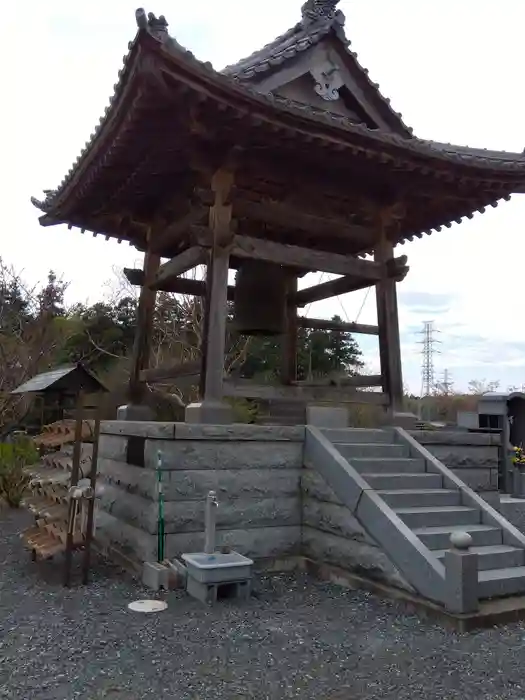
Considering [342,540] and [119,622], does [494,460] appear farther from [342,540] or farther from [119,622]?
[119,622]

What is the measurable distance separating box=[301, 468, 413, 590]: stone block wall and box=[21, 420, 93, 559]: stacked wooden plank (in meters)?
2.16

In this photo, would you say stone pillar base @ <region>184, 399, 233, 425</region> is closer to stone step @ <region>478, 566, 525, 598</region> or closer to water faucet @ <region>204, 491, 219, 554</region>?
water faucet @ <region>204, 491, 219, 554</region>

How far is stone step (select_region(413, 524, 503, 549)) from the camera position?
4879 millimetres

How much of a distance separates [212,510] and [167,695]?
1.96 m

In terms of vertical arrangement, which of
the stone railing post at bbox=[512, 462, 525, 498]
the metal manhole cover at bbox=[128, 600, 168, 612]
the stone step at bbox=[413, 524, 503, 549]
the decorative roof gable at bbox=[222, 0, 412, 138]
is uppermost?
the decorative roof gable at bbox=[222, 0, 412, 138]

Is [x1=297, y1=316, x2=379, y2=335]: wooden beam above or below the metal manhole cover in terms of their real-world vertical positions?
above

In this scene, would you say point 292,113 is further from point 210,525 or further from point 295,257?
point 210,525


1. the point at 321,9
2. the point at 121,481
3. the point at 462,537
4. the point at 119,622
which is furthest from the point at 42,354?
the point at 462,537

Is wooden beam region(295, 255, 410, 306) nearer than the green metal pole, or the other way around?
the green metal pole

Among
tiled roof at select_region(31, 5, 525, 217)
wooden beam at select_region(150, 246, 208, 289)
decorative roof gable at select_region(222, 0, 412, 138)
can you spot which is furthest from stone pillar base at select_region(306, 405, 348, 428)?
decorative roof gable at select_region(222, 0, 412, 138)

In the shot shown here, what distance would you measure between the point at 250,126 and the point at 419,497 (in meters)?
3.78

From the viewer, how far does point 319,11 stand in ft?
23.2

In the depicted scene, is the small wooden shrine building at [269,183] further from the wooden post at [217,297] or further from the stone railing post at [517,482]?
the stone railing post at [517,482]

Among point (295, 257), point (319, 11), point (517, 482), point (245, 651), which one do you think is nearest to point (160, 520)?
point (245, 651)
